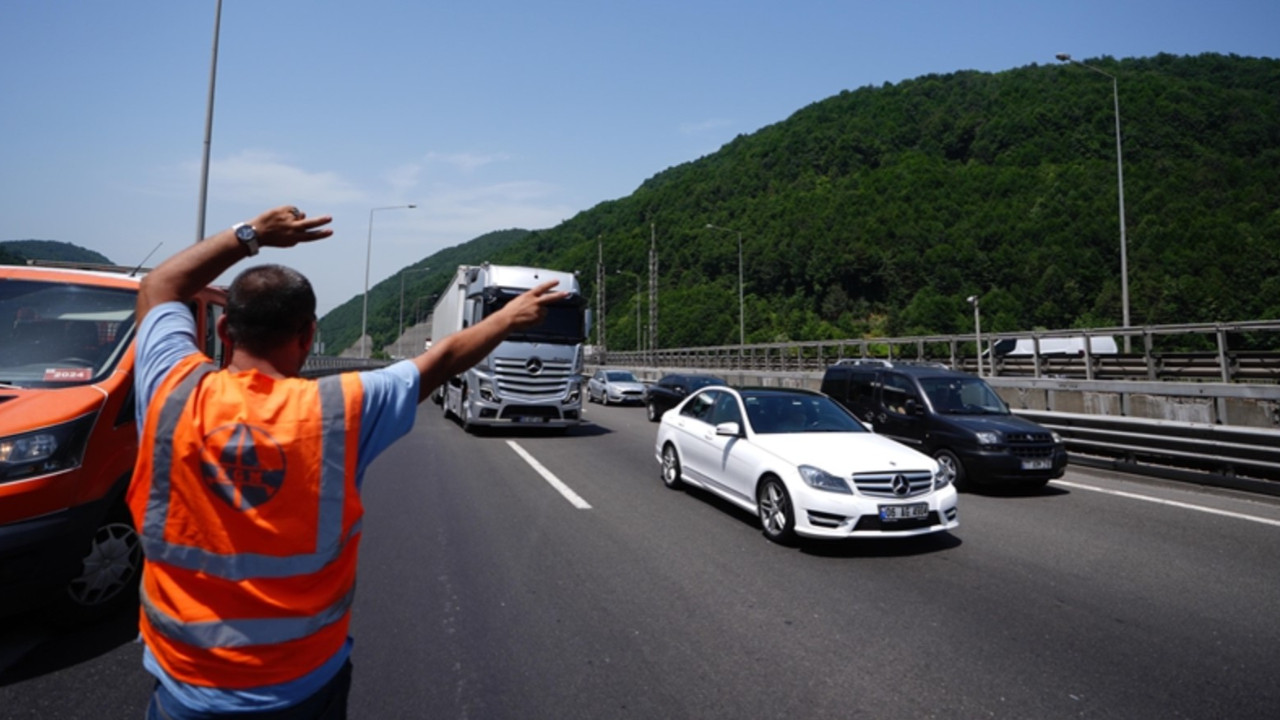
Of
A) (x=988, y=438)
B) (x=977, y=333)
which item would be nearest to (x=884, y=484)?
(x=988, y=438)

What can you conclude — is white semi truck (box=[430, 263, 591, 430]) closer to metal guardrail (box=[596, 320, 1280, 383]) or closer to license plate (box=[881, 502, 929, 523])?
metal guardrail (box=[596, 320, 1280, 383])

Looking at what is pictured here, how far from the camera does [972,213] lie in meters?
78.0

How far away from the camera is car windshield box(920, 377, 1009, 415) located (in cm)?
1080

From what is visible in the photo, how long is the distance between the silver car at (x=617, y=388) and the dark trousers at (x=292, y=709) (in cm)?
2703

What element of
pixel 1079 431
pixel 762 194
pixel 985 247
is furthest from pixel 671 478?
pixel 762 194

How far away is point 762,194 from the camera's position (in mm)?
96000

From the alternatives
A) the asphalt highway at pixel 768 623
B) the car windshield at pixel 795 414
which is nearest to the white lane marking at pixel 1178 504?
the asphalt highway at pixel 768 623

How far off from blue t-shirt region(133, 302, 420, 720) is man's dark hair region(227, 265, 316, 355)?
105mm

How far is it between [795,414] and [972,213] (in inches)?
3079

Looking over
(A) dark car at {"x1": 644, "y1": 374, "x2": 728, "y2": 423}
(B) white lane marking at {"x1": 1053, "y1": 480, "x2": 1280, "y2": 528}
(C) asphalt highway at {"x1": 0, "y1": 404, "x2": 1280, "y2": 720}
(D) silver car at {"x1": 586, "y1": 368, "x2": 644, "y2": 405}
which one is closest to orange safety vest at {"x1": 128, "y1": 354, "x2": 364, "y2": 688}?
(C) asphalt highway at {"x1": 0, "y1": 404, "x2": 1280, "y2": 720}

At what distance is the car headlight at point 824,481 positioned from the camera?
270 inches

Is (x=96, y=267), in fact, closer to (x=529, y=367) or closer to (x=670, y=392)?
(x=529, y=367)

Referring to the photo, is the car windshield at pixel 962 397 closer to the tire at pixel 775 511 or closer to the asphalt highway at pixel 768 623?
the asphalt highway at pixel 768 623

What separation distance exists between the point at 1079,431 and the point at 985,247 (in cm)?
6924
